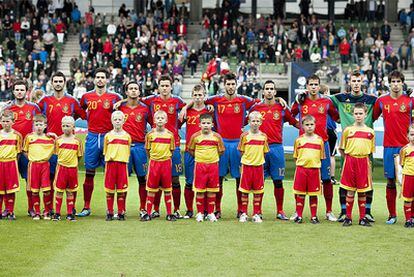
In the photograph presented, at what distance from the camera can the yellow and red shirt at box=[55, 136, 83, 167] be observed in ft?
44.7

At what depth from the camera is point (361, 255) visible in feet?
37.1

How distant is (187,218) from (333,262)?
331 cm

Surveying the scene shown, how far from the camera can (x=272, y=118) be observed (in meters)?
A: 13.9

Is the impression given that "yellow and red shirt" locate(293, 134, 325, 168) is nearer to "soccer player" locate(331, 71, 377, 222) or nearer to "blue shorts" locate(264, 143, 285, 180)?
"blue shorts" locate(264, 143, 285, 180)

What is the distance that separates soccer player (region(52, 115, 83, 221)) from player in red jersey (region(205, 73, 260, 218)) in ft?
6.12

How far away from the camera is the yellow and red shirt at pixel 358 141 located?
43.5ft

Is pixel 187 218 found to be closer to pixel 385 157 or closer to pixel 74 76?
pixel 385 157

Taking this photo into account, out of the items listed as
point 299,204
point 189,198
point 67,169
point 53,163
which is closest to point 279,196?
point 299,204

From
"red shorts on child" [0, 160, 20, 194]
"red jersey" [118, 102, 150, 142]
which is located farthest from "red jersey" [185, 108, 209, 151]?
"red shorts on child" [0, 160, 20, 194]

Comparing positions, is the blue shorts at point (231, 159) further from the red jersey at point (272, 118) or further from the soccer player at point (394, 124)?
the soccer player at point (394, 124)

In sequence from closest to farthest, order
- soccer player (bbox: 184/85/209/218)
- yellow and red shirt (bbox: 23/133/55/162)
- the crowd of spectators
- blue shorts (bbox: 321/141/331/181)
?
yellow and red shirt (bbox: 23/133/55/162) → blue shorts (bbox: 321/141/331/181) → soccer player (bbox: 184/85/209/218) → the crowd of spectators

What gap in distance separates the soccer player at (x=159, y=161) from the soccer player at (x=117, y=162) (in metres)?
0.29

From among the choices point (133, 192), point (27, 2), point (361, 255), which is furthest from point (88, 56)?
point (361, 255)

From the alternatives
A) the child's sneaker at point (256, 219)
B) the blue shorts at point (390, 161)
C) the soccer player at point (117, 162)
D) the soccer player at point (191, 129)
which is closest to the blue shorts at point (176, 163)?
the soccer player at point (191, 129)
